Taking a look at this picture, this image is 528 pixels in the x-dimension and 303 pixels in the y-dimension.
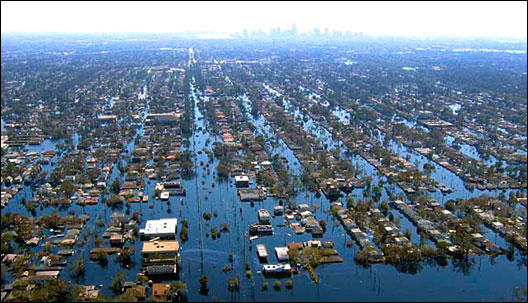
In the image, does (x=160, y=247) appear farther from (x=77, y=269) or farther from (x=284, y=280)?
(x=284, y=280)

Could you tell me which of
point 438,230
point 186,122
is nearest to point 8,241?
point 438,230

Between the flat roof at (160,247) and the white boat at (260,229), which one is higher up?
the flat roof at (160,247)

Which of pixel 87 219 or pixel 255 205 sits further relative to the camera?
pixel 255 205

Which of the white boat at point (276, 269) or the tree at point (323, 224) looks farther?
the tree at point (323, 224)

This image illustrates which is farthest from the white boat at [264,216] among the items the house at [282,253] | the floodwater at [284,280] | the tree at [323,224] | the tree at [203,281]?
the tree at [203,281]

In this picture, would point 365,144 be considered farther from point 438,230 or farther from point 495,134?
point 438,230

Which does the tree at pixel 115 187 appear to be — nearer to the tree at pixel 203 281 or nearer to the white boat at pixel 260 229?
the white boat at pixel 260 229

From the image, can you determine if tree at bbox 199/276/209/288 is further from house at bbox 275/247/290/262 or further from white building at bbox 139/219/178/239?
white building at bbox 139/219/178/239
